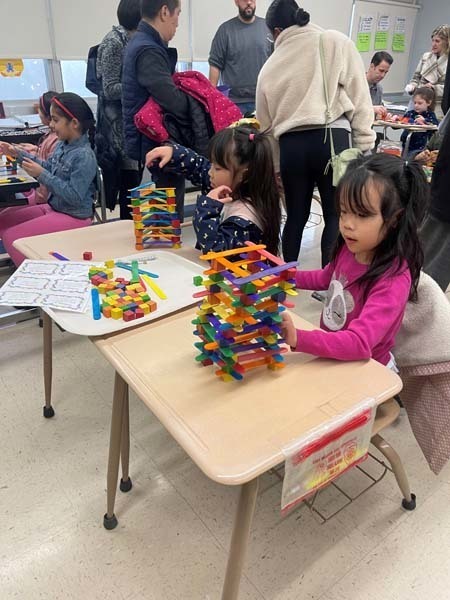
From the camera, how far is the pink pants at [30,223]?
80.9 inches

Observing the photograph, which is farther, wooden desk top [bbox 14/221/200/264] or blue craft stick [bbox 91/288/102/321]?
wooden desk top [bbox 14/221/200/264]

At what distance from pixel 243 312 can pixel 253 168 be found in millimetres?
683

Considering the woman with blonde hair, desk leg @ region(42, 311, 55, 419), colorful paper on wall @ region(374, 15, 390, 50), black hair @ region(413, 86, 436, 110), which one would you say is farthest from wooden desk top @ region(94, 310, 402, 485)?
colorful paper on wall @ region(374, 15, 390, 50)

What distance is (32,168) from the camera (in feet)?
6.68

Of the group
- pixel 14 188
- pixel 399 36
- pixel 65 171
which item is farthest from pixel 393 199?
pixel 399 36

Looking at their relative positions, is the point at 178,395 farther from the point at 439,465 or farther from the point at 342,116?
the point at 342,116

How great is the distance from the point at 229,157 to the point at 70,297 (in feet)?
2.04

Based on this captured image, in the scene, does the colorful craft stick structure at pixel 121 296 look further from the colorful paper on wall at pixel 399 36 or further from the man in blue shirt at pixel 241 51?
the colorful paper on wall at pixel 399 36

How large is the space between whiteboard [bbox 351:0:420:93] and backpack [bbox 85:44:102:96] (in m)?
4.16

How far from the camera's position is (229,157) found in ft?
4.55

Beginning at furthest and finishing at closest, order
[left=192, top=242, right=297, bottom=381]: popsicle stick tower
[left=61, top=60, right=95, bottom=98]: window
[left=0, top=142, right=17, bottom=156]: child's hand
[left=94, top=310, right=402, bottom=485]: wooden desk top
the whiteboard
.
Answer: the whiteboard
[left=61, top=60, right=95, bottom=98]: window
[left=0, top=142, right=17, bottom=156]: child's hand
[left=192, top=242, right=297, bottom=381]: popsicle stick tower
[left=94, top=310, right=402, bottom=485]: wooden desk top

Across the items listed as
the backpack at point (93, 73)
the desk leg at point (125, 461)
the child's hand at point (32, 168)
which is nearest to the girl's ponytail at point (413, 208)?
the desk leg at point (125, 461)

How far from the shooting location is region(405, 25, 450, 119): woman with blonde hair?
4.49 metres

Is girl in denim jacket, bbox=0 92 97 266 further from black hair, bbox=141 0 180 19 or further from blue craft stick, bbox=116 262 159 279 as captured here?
blue craft stick, bbox=116 262 159 279
